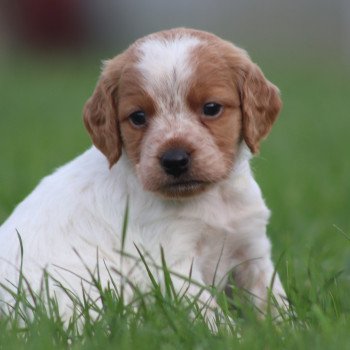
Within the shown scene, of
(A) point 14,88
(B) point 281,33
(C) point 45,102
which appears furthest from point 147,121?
(B) point 281,33

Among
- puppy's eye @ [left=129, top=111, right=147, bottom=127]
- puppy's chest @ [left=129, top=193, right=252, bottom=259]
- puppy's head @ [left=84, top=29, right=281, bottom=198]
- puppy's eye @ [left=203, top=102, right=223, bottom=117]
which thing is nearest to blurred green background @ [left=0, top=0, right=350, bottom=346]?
puppy's chest @ [left=129, top=193, right=252, bottom=259]

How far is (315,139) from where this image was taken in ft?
50.4

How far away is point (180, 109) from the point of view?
6.20 m

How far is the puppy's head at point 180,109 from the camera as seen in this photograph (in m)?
6.08

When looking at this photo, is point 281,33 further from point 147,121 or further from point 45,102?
point 147,121

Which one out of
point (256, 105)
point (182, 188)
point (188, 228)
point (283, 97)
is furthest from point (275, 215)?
point (283, 97)

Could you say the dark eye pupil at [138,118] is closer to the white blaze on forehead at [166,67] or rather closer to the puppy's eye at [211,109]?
the white blaze on forehead at [166,67]

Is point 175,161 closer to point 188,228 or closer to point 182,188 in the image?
→ point 182,188

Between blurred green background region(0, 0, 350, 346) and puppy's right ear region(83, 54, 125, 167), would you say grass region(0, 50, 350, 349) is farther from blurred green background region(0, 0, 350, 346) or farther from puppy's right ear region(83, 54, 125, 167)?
puppy's right ear region(83, 54, 125, 167)

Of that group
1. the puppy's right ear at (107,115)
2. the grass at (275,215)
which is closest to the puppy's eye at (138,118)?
the puppy's right ear at (107,115)

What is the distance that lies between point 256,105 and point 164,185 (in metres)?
0.84

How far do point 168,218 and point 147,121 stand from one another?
0.62m

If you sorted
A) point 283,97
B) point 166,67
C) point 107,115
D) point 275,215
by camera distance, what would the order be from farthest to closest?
point 283,97 < point 275,215 < point 107,115 < point 166,67

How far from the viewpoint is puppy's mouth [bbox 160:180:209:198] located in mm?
6137
